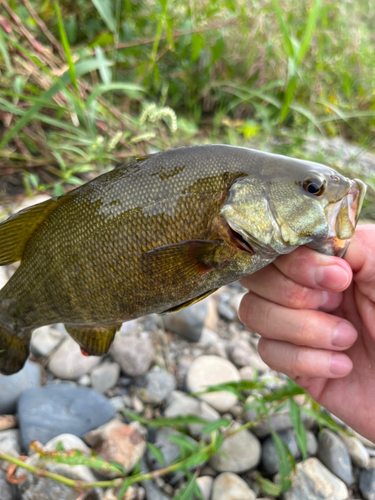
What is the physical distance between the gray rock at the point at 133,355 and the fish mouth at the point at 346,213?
Result: 1.43 meters

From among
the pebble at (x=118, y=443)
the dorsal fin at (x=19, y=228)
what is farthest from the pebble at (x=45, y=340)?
the dorsal fin at (x=19, y=228)

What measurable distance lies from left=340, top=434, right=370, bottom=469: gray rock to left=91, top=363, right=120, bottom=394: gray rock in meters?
1.31

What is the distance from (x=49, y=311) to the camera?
1.37 m

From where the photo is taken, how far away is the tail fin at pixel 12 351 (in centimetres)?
151

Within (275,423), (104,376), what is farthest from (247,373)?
(104,376)

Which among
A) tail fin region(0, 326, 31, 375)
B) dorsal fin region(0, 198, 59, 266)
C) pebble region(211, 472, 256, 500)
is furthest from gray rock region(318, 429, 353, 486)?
dorsal fin region(0, 198, 59, 266)

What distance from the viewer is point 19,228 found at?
1.37 metres

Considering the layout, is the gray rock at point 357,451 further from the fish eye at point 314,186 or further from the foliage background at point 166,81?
the fish eye at point 314,186

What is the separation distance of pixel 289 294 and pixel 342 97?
4.85 meters

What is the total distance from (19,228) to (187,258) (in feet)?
2.09

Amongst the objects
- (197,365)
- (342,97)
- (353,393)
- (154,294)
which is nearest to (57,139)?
(197,365)

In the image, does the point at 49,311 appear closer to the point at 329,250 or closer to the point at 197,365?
the point at 329,250

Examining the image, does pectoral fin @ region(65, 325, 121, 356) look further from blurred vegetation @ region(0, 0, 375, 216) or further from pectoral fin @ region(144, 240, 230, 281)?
blurred vegetation @ region(0, 0, 375, 216)

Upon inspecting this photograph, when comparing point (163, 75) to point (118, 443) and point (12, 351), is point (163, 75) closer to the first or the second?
point (12, 351)
